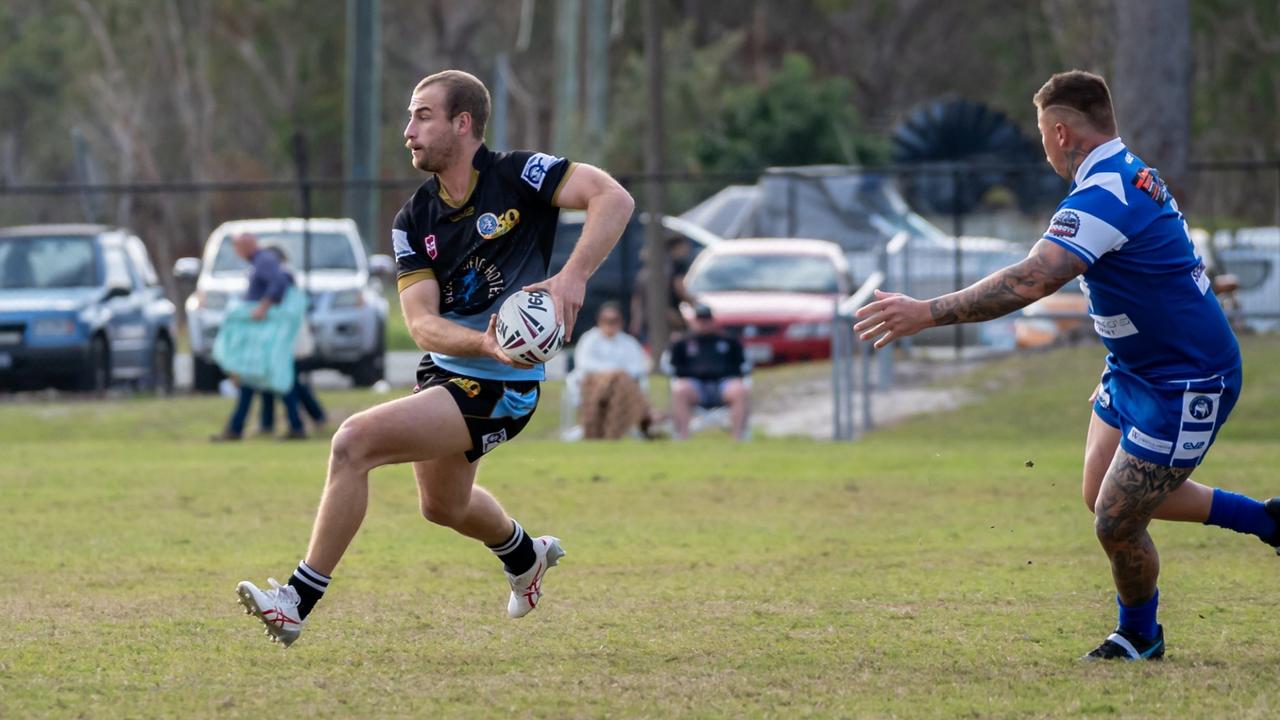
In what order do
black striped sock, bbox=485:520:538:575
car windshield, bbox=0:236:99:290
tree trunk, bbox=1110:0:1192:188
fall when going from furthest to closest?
car windshield, bbox=0:236:99:290 → tree trunk, bbox=1110:0:1192:188 → black striped sock, bbox=485:520:538:575

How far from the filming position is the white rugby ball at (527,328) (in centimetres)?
612

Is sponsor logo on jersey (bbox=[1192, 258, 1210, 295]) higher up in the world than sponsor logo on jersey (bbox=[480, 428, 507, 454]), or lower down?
higher up

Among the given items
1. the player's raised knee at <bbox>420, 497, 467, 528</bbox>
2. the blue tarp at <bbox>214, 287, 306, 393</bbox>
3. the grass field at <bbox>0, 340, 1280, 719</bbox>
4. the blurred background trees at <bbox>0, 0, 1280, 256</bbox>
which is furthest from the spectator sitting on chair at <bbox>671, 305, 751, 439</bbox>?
the blurred background trees at <bbox>0, 0, 1280, 256</bbox>

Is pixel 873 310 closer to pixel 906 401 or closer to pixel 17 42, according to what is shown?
pixel 906 401

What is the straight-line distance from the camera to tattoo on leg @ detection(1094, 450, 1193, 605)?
6.07 meters

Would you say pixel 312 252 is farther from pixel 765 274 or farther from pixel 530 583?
pixel 530 583

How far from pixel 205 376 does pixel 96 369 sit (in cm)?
172

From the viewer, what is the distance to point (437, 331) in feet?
20.9

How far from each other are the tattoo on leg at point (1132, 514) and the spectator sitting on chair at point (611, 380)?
35.8ft

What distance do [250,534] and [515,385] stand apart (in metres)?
4.33

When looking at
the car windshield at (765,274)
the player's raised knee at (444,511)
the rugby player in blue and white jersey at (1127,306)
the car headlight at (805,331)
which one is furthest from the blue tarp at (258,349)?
the rugby player in blue and white jersey at (1127,306)

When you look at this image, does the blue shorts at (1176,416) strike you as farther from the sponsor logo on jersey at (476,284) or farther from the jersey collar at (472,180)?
the jersey collar at (472,180)

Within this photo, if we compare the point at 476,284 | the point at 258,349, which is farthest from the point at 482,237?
the point at 258,349

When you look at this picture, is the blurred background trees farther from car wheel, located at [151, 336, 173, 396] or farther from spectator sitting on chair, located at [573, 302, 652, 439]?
spectator sitting on chair, located at [573, 302, 652, 439]
